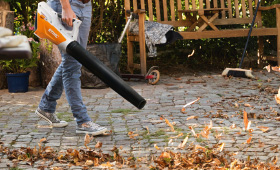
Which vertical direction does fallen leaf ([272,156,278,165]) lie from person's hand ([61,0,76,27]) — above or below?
below

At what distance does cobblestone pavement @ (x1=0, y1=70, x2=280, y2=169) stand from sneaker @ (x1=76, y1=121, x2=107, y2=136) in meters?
0.05

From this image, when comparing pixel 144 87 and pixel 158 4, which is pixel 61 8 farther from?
pixel 158 4

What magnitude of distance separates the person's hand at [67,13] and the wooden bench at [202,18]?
127 inches

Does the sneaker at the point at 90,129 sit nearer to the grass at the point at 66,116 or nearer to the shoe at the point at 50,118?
the shoe at the point at 50,118

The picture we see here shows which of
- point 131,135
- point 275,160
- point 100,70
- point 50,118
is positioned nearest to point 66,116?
point 50,118

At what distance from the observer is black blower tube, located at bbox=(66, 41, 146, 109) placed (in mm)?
2285

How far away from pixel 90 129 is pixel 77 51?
1502 millimetres

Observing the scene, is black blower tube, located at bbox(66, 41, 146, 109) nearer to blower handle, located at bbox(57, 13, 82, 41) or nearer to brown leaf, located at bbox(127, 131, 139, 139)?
blower handle, located at bbox(57, 13, 82, 41)

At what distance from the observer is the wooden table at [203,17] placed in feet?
23.5

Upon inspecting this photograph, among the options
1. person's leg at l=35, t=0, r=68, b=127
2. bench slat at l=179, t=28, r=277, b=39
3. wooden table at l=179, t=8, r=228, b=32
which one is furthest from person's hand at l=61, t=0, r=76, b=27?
wooden table at l=179, t=8, r=228, b=32

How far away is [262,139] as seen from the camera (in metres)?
3.54

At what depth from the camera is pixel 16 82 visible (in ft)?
20.0

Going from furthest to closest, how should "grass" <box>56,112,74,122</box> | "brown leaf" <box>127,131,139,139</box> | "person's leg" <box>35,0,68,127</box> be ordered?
"grass" <box>56,112,74,122</box>
"person's leg" <box>35,0,68,127</box>
"brown leaf" <box>127,131,139,139</box>

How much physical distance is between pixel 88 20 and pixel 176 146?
3.83ft
